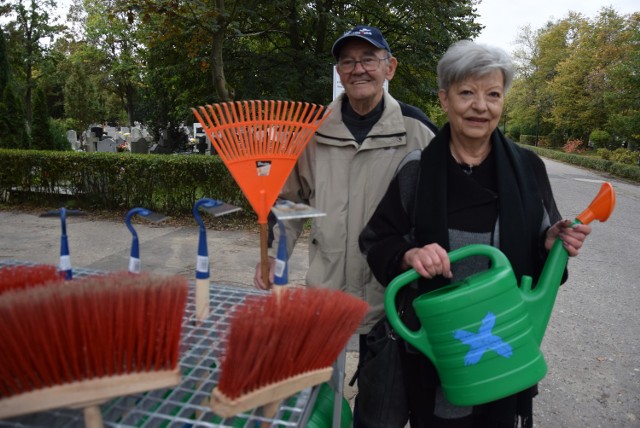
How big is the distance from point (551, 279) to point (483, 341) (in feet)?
0.98

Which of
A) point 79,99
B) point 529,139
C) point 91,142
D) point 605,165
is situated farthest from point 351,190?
point 529,139

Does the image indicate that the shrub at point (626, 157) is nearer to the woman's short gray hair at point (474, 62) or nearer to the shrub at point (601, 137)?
the shrub at point (601, 137)

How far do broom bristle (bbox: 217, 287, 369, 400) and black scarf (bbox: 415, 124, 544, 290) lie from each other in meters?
0.48

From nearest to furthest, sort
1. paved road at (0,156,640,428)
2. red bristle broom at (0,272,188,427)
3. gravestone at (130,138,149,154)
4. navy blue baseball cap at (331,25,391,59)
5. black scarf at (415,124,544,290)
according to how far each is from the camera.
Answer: red bristle broom at (0,272,188,427) → black scarf at (415,124,544,290) → navy blue baseball cap at (331,25,391,59) → paved road at (0,156,640,428) → gravestone at (130,138,149,154)

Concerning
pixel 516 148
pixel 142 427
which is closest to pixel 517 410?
pixel 516 148

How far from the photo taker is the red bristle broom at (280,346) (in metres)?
0.82

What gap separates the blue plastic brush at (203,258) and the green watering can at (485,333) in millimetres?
547

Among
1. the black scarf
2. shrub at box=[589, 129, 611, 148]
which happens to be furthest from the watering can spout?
shrub at box=[589, 129, 611, 148]

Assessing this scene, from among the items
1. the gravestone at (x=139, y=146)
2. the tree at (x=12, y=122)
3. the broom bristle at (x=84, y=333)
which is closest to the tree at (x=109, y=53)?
the gravestone at (x=139, y=146)

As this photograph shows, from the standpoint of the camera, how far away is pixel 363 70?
1.71m

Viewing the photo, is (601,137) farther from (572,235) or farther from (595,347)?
(572,235)

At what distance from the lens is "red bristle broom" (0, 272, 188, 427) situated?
774 millimetres

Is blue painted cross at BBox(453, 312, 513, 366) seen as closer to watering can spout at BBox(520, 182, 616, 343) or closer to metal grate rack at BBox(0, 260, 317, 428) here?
watering can spout at BBox(520, 182, 616, 343)

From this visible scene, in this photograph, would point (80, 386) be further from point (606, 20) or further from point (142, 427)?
point (606, 20)
